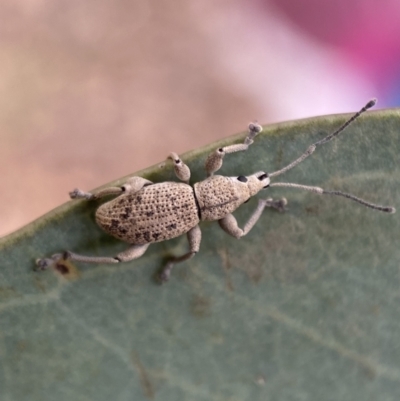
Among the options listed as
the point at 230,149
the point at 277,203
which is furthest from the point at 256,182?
the point at 230,149

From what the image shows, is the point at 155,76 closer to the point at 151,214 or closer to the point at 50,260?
the point at 151,214

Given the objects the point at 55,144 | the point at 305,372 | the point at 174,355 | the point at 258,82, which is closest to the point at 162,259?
the point at 174,355

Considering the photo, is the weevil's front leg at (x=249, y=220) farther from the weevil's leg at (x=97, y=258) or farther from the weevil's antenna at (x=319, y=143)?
the weevil's leg at (x=97, y=258)

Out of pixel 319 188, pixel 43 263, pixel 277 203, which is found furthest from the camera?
pixel 277 203

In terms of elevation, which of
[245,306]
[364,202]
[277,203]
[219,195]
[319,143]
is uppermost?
[319,143]

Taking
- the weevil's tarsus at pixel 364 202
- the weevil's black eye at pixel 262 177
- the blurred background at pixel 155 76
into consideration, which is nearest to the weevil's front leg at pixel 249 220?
the weevil's black eye at pixel 262 177
